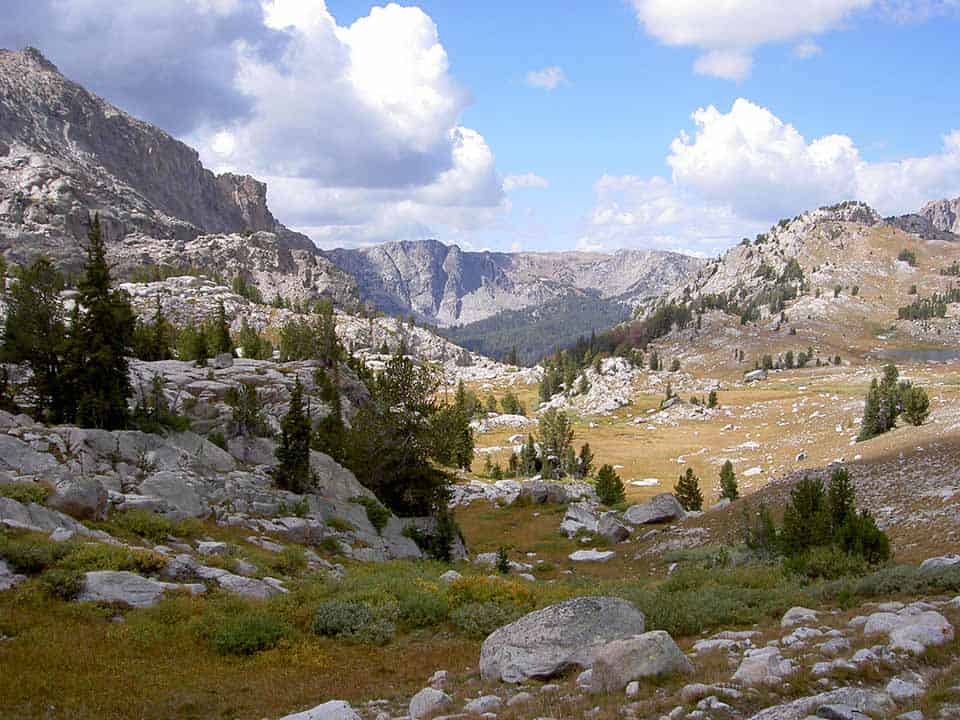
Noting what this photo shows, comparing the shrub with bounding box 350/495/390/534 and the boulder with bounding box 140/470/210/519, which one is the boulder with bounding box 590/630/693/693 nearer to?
the boulder with bounding box 140/470/210/519

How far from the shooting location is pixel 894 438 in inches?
2174

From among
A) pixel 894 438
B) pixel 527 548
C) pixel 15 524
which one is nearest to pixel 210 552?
pixel 15 524

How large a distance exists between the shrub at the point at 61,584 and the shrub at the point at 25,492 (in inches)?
A: 267

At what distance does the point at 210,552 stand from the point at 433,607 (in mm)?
10859

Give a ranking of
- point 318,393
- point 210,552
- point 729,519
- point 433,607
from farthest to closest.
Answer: point 318,393 < point 729,519 < point 210,552 < point 433,607

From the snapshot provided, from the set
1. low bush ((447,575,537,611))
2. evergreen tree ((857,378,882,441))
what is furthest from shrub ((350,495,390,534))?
evergreen tree ((857,378,882,441))

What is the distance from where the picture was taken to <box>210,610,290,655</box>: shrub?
52.5 ft

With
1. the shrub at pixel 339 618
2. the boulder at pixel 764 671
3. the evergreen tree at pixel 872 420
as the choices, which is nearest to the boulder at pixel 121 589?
the shrub at pixel 339 618

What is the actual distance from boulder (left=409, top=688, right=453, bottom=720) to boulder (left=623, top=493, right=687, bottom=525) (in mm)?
41311

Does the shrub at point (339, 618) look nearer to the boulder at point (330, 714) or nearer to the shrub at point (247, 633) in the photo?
the shrub at point (247, 633)

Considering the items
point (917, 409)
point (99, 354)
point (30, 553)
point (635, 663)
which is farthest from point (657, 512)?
point (30, 553)

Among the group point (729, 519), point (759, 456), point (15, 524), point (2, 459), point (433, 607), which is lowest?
point (759, 456)

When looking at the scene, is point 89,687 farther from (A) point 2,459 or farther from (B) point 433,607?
(A) point 2,459

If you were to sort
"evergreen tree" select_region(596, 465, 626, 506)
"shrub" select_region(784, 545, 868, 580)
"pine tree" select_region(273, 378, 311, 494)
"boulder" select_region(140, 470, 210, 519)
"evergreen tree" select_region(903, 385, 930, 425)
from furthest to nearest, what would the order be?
"evergreen tree" select_region(903, 385, 930, 425)
"evergreen tree" select_region(596, 465, 626, 506)
"pine tree" select_region(273, 378, 311, 494)
"boulder" select_region(140, 470, 210, 519)
"shrub" select_region(784, 545, 868, 580)
